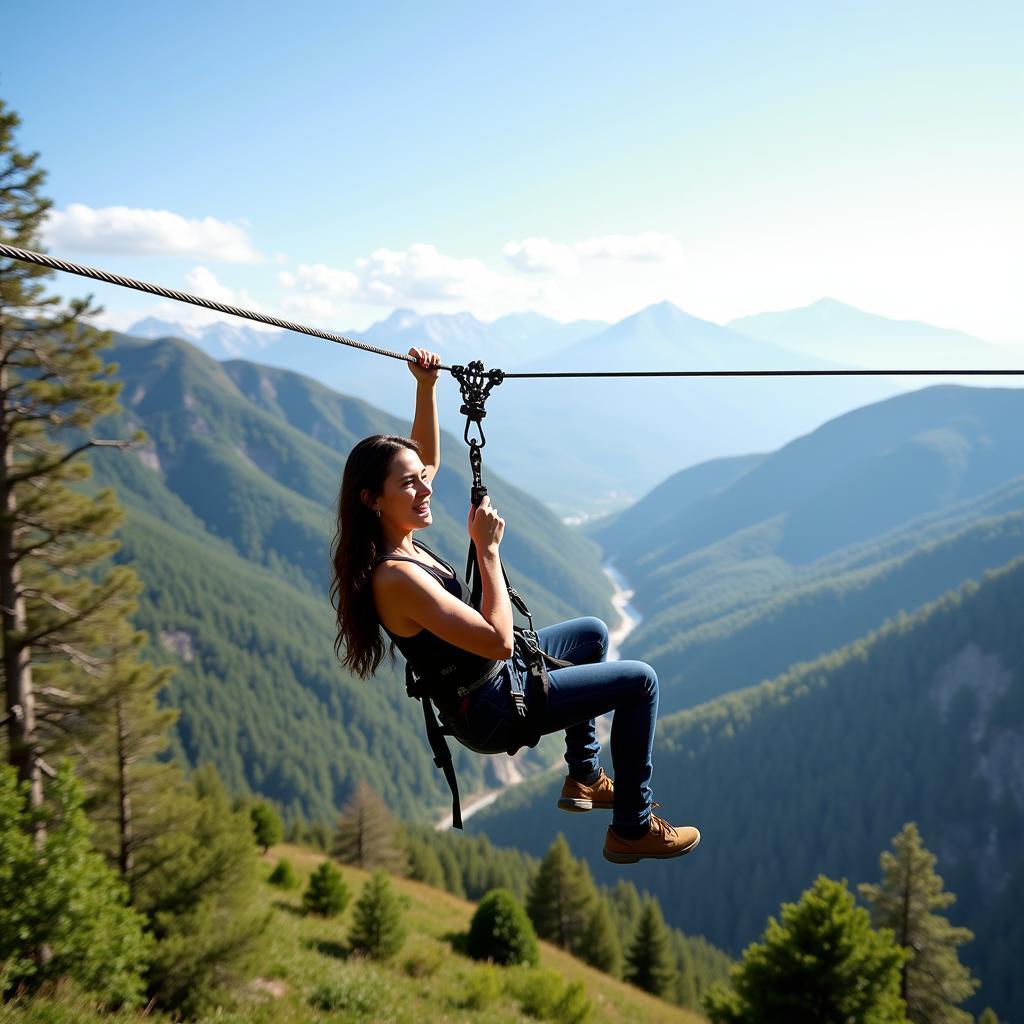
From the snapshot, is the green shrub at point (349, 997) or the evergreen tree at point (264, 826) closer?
the green shrub at point (349, 997)

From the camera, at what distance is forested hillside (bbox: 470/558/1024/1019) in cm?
12988

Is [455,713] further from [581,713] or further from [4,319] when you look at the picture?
[4,319]

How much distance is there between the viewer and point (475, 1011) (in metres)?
21.8

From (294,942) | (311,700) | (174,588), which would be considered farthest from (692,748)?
(294,942)

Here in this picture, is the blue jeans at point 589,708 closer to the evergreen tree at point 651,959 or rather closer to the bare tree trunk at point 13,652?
the bare tree trunk at point 13,652

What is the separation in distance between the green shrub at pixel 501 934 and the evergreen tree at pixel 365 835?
21.6 metres

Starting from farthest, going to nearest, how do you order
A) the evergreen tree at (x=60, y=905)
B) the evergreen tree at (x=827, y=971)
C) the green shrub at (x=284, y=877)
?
the green shrub at (x=284, y=877) < the evergreen tree at (x=827, y=971) < the evergreen tree at (x=60, y=905)

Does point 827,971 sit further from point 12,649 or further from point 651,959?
point 651,959

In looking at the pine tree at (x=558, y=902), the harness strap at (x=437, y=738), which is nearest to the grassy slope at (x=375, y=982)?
the pine tree at (x=558, y=902)

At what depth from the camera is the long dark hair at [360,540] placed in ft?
18.0

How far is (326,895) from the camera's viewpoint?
32.6 metres

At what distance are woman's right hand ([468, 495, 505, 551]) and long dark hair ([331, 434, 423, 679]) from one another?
0.70 metres

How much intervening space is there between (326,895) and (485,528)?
32.4 meters

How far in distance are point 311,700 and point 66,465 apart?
7253 inches
